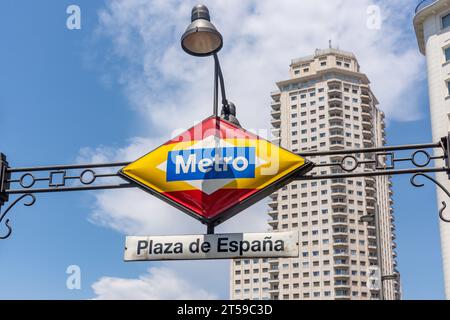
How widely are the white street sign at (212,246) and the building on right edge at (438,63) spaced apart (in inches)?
1149

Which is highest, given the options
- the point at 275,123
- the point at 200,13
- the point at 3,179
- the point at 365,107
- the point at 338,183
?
the point at 365,107

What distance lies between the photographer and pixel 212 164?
7133mm

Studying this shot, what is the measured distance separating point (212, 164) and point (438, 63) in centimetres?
3492

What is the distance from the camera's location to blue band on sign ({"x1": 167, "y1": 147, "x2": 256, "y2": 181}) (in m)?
7.06

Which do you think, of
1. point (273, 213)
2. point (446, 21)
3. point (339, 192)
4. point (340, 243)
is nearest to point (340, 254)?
point (340, 243)

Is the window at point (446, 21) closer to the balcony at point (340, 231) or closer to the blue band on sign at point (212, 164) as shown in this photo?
the blue band on sign at point (212, 164)

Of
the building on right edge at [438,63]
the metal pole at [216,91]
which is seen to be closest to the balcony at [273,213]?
the building on right edge at [438,63]

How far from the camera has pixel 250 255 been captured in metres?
6.25

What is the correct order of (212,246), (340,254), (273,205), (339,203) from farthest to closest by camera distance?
(273,205)
(339,203)
(340,254)
(212,246)

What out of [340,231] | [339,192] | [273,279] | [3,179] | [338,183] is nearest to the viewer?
[3,179]

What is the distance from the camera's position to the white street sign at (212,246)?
6230 mm

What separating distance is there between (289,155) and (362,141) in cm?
14013

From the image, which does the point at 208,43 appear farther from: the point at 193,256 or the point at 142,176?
the point at 193,256

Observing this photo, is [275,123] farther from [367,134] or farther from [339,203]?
[339,203]
